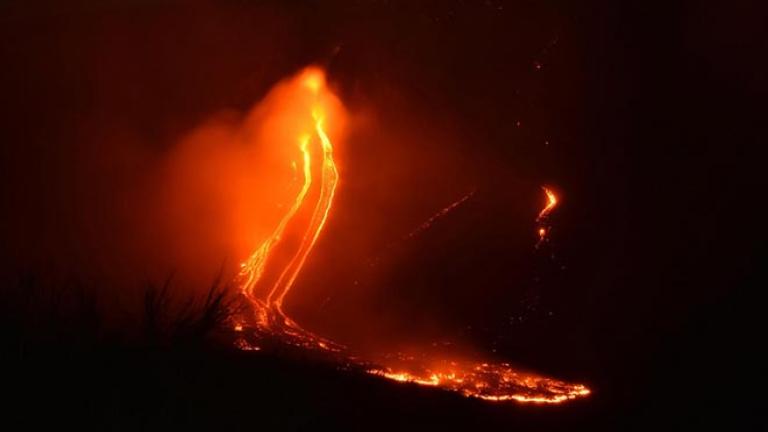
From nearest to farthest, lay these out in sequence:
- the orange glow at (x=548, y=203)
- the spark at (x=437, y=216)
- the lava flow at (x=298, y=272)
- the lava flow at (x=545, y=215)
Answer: the lava flow at (x=298, y=272) < the lava flow at (x=545, y=215) < the spark at (x=437, y=216) < the orange glow at (x=548, y=203)

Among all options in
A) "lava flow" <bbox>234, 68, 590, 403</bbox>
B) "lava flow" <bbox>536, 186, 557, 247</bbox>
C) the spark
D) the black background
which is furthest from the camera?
the spark

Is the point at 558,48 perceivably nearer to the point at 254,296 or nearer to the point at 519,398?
the point at 254,296

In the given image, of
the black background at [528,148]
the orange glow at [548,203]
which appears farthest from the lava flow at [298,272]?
the black background at [528,148]

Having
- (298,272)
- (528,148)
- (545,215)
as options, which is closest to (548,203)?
(545,215)

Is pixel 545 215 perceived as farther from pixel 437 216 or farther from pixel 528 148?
pixel 528 148

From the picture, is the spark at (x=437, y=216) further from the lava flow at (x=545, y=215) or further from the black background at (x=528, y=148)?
the lava flow at (x=545, y=215)

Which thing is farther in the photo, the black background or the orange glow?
the orange glow

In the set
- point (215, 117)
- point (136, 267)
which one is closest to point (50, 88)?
point (215, 117)

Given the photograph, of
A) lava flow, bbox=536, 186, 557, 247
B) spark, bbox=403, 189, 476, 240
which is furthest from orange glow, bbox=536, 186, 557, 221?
spark, bbox=403, 189, 476, 240

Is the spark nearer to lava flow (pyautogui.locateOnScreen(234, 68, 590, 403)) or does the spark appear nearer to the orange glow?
lava flow (pyautogui.locateOnScreen(234, 68, 590, 403))
